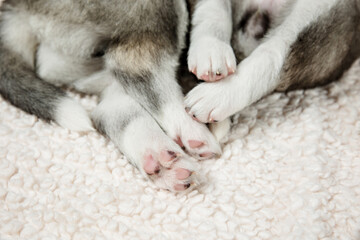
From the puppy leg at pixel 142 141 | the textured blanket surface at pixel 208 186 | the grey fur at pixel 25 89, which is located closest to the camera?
the textured blanket surface at pixel 208 186

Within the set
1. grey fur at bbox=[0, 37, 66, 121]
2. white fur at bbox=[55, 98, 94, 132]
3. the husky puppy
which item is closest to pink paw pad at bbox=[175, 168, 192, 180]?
the husky puppy

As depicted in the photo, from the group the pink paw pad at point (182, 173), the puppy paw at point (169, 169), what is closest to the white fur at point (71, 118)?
the puppy paw at point (169, 169)

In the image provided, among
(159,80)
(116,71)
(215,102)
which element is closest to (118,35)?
(116,71)

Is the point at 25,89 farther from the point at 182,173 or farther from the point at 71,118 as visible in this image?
the point at 182,173

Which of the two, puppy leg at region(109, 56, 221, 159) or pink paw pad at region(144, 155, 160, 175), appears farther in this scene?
puppy leg at region(109, 56, 221, 159)

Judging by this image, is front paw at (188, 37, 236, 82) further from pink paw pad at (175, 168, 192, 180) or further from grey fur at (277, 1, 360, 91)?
pink paw pad at (175, 168, 192, 180)

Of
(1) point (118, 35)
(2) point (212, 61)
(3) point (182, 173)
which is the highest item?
(1) point (118, 35)

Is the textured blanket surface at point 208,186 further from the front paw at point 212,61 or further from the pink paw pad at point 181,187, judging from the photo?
the front paw at point 212,61
